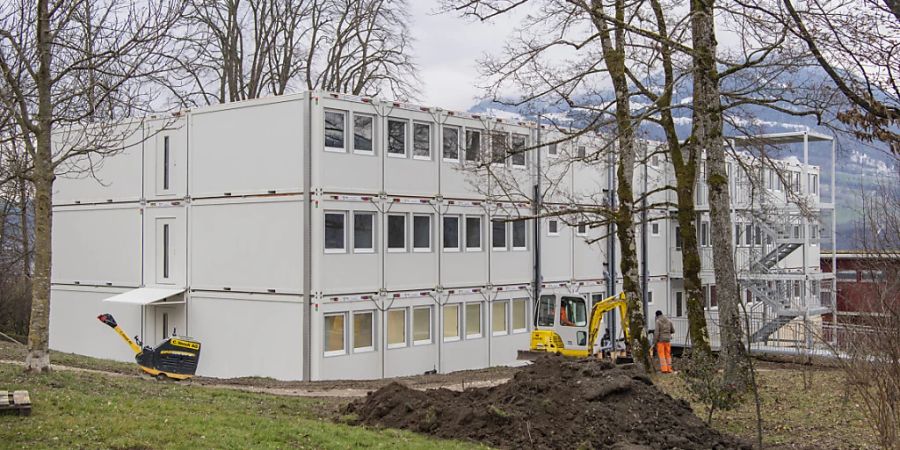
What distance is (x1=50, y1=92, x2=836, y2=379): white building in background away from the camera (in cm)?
2777

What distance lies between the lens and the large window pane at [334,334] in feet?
91.0

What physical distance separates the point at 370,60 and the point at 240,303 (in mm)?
18995

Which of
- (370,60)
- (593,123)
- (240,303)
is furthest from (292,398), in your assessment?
(370,60)

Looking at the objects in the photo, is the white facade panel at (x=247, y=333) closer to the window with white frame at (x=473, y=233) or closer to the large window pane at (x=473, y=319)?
the large window pane at (x=473, y=319)

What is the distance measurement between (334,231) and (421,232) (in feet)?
Result: 12.2

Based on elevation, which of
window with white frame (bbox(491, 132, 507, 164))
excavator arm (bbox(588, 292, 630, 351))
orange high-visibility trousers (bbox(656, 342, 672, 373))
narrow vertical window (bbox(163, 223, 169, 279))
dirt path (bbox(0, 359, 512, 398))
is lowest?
dirt path (bbox(0, 359, 512, 398))

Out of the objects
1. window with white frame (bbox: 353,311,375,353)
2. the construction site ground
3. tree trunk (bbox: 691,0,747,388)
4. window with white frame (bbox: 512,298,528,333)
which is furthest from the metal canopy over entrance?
tree trunk (bbox: 691,0,747,388)

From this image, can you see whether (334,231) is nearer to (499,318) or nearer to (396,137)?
(396,137)

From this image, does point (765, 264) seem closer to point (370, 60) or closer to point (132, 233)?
point (370, 60)

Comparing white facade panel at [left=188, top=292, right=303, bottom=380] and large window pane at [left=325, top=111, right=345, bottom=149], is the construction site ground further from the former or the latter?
large window pane at [left=325, top=111, right=345, bottom=149]

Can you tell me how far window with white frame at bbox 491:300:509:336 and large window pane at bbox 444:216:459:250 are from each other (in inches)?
106

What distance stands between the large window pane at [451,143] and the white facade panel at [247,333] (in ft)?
24.1

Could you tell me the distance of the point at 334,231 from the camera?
1109 inches

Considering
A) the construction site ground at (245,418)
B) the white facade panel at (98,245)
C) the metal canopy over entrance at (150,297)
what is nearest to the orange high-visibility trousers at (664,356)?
the construction site ground at (245,418)
